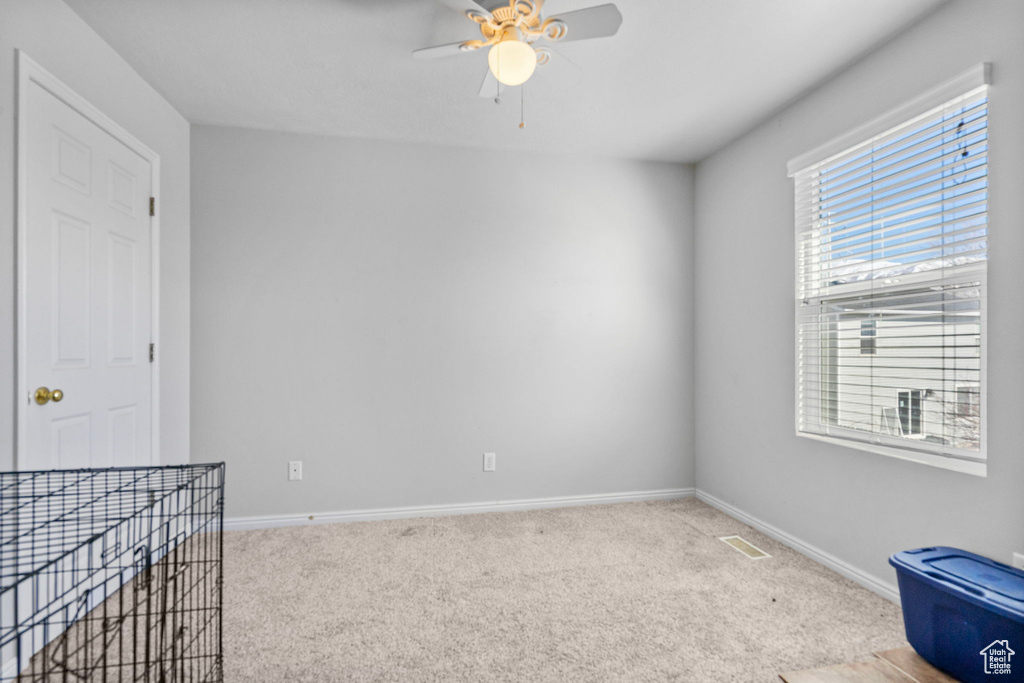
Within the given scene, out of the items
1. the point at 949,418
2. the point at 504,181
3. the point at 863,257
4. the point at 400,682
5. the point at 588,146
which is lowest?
the point at 400,682

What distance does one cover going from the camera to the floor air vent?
2818mm

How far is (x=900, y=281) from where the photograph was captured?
2332 mm

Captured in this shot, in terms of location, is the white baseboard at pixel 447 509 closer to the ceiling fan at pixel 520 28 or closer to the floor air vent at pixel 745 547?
the floor air vent at pixel 745 547

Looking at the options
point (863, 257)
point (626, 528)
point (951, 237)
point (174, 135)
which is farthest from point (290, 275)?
point (951, 237)

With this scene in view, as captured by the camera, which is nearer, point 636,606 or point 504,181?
point 636,606

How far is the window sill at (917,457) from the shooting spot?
201 cm

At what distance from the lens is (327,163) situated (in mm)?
3379

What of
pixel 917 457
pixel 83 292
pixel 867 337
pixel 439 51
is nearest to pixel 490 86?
pixel 439 51

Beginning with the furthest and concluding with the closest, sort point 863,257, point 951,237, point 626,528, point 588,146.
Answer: point 588,146 < point 626,528 < point 863,257 < point 951,237

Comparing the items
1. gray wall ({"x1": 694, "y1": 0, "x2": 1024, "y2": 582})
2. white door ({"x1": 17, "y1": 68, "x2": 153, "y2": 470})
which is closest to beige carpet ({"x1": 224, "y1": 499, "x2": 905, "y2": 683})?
gray wall ({"x1": 694, "y1": 0, "x2": 1024, "y2": 582})

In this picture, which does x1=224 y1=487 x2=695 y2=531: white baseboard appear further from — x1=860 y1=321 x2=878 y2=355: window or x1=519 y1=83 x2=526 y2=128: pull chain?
x1=519 y1=83 x2=526 y2=128: pull chain

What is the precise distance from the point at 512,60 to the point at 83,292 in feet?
6.85

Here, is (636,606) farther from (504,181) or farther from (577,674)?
(504,181)

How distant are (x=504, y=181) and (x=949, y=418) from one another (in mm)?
2756
